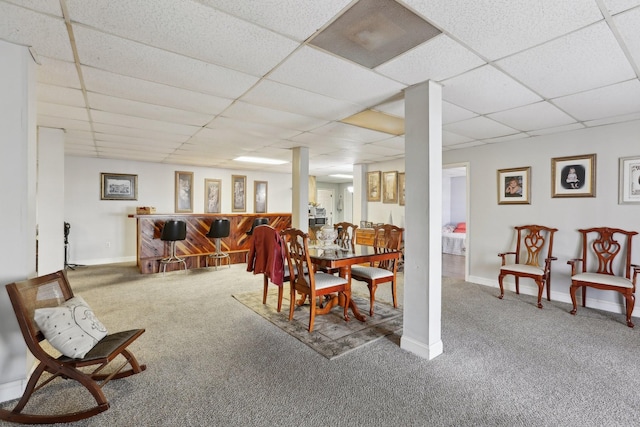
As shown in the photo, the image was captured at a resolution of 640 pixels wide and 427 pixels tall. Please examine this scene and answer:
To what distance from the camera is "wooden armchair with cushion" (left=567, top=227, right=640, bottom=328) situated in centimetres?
341

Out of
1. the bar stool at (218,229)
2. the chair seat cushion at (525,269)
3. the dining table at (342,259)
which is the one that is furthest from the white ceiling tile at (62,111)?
the chair seat cushion at (525,269)

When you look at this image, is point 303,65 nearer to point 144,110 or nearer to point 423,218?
point 423,218

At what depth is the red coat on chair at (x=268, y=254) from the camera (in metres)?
3.34

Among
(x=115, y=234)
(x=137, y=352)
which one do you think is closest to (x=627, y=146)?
(x=137, y=352)

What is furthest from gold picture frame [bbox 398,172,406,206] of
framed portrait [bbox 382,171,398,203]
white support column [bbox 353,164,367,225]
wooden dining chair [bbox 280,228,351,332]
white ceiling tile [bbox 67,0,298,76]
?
white ceiling tile [bbox 67,0,298,76]

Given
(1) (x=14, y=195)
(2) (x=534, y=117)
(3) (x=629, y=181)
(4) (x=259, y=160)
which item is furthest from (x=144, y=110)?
(3) (x=629, y=181)

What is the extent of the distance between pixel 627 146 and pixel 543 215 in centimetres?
122

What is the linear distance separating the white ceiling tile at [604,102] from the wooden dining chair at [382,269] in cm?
217

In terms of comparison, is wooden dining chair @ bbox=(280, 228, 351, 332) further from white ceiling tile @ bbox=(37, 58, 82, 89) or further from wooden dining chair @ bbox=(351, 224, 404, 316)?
white ceiling tile @ bbox=(37, 58, 82, 89)

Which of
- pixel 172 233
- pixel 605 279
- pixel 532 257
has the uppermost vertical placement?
pixel 172 233

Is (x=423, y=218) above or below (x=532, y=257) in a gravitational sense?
above

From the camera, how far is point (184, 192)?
25.3 feet

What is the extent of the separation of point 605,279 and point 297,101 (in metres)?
3.97

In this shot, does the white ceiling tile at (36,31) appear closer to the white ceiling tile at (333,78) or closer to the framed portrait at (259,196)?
the white ceiling tile at (333,78)
